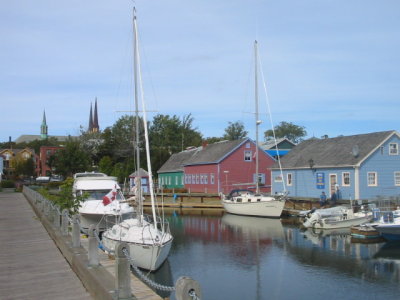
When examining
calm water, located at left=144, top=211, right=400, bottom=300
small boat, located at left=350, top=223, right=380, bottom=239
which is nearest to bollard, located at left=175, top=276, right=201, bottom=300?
calm water, located at left=144, top=211, right=400, bottom=300

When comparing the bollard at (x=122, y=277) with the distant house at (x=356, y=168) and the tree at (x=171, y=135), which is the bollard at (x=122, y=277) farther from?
the tree at (x=171, y=135)

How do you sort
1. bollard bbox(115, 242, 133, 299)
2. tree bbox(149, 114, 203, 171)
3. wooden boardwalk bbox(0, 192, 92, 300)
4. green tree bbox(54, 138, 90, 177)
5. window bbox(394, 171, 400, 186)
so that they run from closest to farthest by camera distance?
bollard bbox(115, 242, 133, 299)
wooden boardwalk bbox(0, 192, 92, 300)
window bbox(394, 171, 400, 186)
green tree bbox(54, 138, 90, 177)
tree bbox(149, 114, 203, 171)

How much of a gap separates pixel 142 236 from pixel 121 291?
28.8 feet

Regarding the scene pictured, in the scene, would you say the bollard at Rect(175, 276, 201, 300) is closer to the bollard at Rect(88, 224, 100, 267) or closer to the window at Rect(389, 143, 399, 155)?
the bollard at Rect(88, 224, 100, 267)

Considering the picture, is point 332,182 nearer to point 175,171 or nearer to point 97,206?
point 97,206

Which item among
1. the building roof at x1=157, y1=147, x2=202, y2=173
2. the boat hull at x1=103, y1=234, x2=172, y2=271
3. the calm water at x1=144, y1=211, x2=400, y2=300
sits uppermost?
the building roof at x1=157, y1=147, x2=202, y2=173

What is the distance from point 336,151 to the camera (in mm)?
40094

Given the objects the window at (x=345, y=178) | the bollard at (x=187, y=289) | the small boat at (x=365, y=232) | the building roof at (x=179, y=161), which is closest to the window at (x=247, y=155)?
the building roof at (x=179, y=161)

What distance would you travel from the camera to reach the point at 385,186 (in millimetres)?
37188

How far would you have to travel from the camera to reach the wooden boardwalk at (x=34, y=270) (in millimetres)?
9984

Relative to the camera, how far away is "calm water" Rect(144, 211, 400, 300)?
52.9 feet

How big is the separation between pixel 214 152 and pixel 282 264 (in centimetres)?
3550

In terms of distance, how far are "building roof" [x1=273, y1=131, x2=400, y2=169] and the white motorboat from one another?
758 inches

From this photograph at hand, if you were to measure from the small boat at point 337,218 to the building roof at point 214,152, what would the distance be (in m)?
21.5
